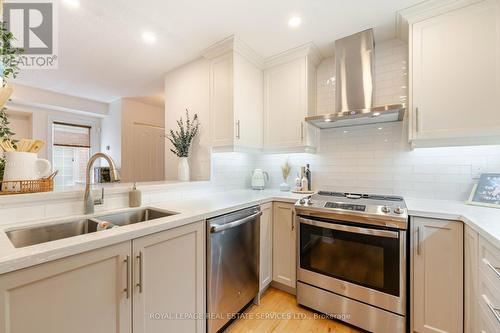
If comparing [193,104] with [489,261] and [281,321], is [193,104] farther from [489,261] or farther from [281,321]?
[489,261]

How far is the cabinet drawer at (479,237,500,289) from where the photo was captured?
96cm

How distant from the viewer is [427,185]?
1.93 m

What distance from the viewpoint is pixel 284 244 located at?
6.63ft

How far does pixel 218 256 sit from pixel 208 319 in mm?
403

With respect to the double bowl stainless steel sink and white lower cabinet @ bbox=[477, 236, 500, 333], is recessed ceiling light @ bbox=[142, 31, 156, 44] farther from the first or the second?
white lower cabinet @ bbox=[477, 236, 500, 333]

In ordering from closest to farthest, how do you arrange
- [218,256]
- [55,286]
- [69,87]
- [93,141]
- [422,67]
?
[55,286], [218,256], [422,67], [69,87], [93,141]

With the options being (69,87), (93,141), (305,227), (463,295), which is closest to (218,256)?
(305,227)

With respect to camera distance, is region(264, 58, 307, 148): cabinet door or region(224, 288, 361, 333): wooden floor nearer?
region(224, 288, 361, 333): wooden floor

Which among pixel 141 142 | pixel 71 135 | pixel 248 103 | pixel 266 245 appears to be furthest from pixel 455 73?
pixel 71 135

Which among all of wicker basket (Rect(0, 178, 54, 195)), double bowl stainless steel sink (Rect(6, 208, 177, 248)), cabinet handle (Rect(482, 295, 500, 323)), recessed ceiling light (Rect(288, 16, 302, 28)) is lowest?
cabinet handle (Rect(482, 295, 500, 323))

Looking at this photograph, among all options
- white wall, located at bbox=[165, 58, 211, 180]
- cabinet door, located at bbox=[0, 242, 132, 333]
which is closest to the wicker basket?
cabinet door, located at bbox=[0, 242, 132, 333]

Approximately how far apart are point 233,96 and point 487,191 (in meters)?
2.24

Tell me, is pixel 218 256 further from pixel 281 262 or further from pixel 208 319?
pixel 281 262

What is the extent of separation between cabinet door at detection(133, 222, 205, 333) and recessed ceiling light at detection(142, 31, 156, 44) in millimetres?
1869
